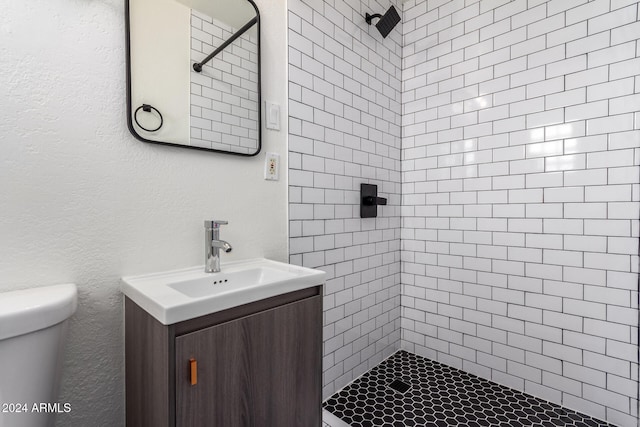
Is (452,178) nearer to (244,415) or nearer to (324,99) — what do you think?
(324,99)

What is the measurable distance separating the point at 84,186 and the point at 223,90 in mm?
625

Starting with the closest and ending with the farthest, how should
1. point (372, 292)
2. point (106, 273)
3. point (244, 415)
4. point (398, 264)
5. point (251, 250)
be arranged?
point (244, 415)
point (106, 273)
point (251, 250)
point (372, 292)
point (398, 264)

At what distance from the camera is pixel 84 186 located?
0.95m

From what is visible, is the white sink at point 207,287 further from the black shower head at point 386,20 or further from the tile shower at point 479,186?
the black shower head at point 386,20

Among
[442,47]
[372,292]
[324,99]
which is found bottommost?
[372,292]

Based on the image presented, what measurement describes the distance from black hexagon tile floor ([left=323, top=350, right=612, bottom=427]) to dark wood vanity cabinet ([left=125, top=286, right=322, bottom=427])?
23.4 inches

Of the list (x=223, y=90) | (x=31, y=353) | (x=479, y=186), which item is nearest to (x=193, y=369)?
(x=31, y=353)

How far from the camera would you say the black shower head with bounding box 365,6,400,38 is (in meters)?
1.85

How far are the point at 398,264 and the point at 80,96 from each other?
6.43 feet

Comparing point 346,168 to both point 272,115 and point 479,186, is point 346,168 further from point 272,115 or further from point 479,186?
point 479,186

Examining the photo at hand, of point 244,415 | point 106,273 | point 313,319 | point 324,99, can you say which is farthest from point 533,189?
point 106,273

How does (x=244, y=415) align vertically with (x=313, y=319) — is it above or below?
below

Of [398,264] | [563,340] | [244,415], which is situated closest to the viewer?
[244,415]

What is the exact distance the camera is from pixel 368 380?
184 centimetres
